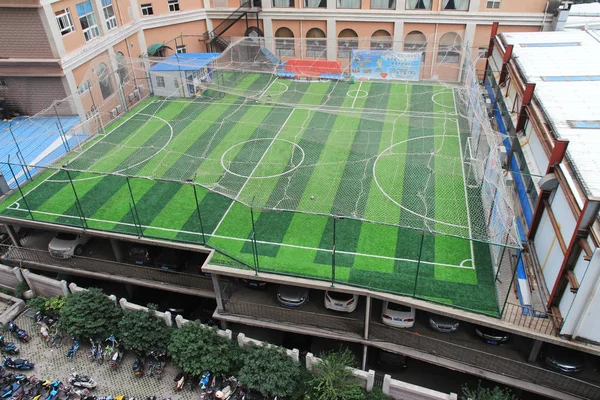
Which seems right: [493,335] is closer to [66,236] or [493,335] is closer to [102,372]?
[102,372]

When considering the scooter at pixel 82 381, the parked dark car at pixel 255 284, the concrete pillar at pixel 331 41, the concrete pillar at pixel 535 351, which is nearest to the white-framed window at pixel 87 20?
the concrete pillar at pixel 331 41

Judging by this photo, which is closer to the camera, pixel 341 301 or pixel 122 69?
pixel 341 301

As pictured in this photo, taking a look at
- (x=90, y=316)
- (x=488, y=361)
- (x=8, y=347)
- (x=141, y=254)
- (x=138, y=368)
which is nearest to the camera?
(x=488, y=361)

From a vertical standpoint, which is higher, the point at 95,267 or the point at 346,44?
the point at 346,44

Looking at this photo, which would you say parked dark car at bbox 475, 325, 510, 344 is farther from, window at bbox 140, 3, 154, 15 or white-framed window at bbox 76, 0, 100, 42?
window at bbox 140, 3, 154, 15

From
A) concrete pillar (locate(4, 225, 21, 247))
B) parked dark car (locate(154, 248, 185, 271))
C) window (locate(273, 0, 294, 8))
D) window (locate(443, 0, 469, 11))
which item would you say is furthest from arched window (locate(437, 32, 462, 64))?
concrete pillar (locate(4, 225, 21, 247))

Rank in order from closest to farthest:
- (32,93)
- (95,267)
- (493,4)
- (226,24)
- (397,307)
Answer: (397,307) < (95,267) < (32,93) < (493,4) < (226,24)

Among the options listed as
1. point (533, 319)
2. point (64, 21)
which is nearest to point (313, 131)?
point (533, 319)
